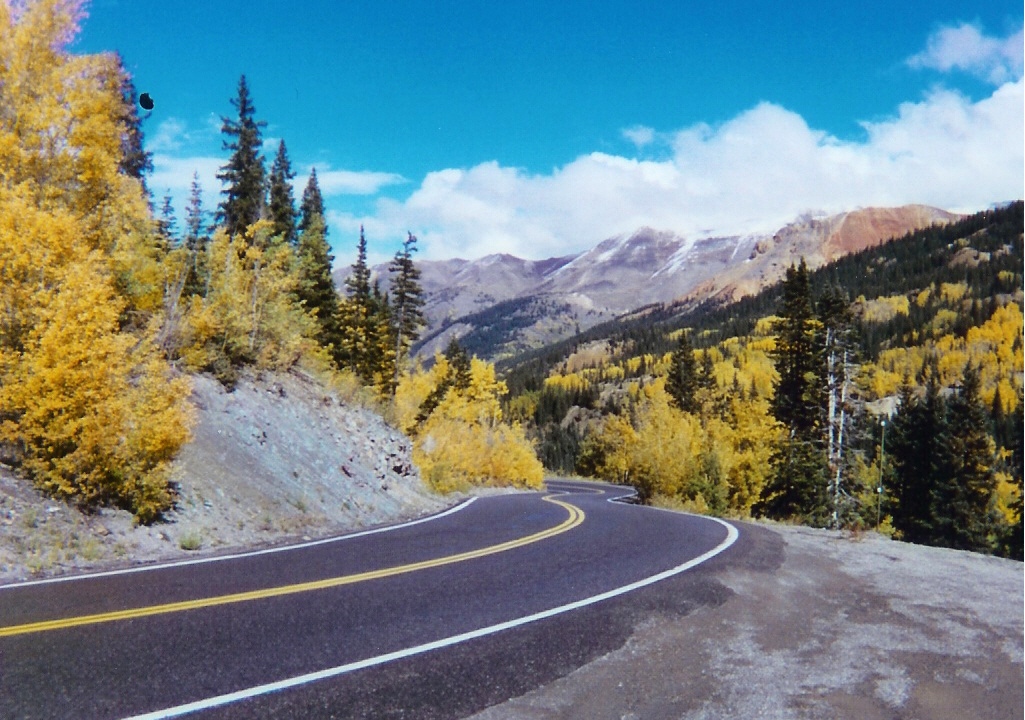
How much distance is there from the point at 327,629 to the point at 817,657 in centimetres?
458

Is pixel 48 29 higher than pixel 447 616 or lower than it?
higher

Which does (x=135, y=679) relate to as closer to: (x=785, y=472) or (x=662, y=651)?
(x=662, y=651)

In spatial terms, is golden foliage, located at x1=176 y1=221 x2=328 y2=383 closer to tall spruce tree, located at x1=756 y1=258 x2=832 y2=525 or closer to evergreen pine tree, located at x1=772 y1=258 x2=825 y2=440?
tall spruce tree, located at x1=756 y1=258 x2=832 y2=525

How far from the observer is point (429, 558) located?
10.0 meters

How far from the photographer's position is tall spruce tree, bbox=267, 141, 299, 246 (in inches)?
1850

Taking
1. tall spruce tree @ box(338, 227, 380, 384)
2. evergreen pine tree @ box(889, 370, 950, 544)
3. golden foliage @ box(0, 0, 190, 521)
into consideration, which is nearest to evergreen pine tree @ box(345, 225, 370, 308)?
tall spruce tree @ box(338, 227, 380, 384)

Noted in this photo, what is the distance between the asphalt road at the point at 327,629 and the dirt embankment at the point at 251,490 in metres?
1.81

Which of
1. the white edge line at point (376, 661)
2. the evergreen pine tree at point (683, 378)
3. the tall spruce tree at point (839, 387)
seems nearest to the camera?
the white edge line at point (376, 661)

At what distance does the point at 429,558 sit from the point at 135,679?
5583 mm

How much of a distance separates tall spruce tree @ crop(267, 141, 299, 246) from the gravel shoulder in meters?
43.0

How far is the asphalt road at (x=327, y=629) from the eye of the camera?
4.52 metres

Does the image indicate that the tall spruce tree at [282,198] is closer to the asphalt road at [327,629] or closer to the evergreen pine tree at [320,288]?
the evergreen pine tree at [320,288]

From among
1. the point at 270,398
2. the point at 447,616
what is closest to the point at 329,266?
the point at 270,398

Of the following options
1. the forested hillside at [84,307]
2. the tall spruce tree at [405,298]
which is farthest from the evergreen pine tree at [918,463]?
the forested hillside at [84,307]
